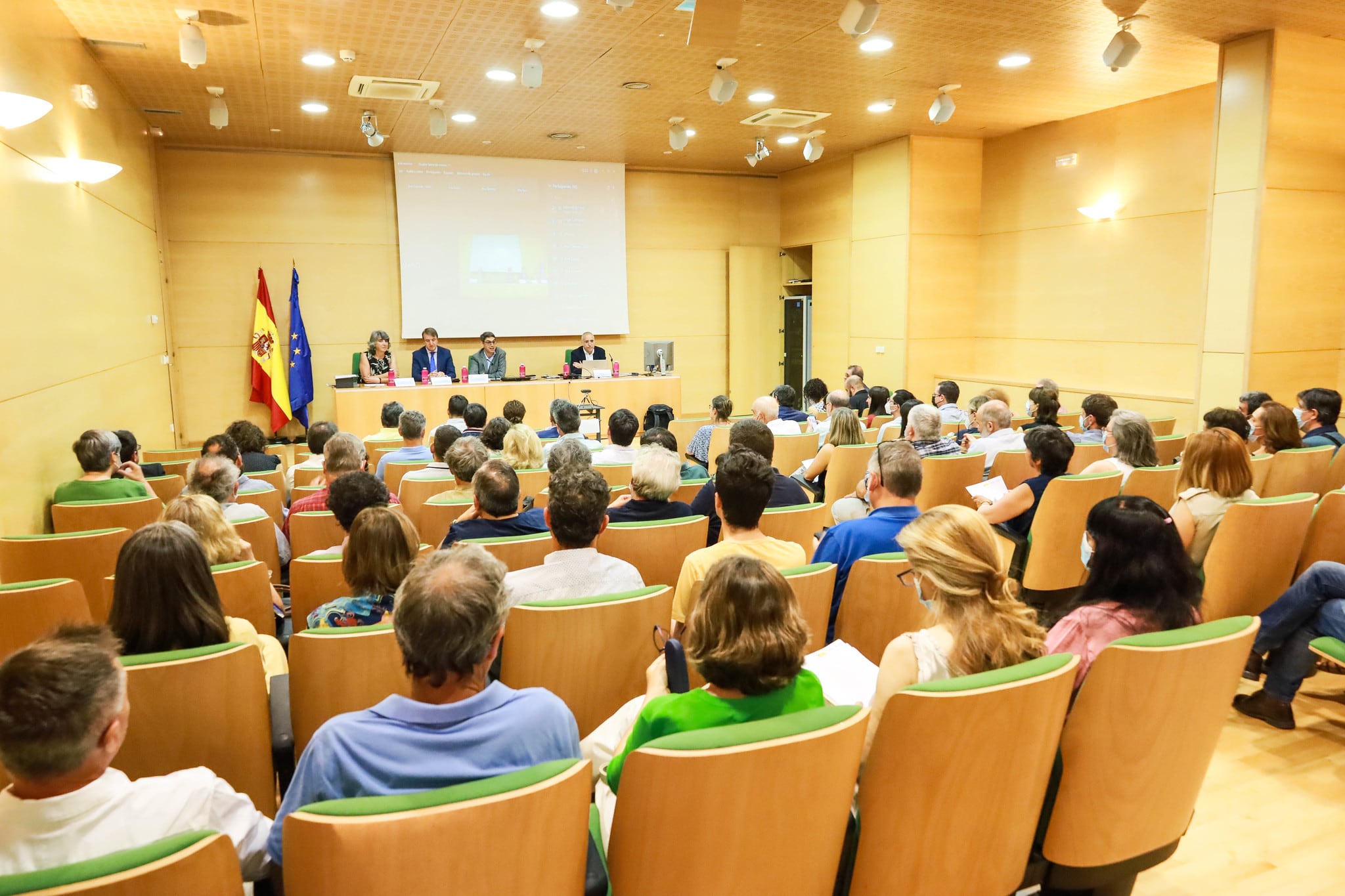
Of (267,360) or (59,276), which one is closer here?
(59,276)

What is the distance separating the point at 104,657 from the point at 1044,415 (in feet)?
20.1

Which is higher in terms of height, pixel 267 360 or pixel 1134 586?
pixel 267 360

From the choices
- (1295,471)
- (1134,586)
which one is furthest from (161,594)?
(1295,471)

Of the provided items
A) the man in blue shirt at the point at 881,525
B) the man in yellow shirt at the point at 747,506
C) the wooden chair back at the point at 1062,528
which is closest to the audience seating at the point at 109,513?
the man in yellow shirt at the point at 747,506

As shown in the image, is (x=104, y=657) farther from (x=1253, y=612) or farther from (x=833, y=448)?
(x=833, y=448)

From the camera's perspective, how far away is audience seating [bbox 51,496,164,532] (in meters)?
4.02

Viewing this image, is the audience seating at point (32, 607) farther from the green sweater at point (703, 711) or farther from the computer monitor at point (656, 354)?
the computer monitor at point (656, 354)

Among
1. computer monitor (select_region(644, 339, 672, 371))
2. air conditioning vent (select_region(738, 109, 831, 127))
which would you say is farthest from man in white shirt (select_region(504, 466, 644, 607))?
computer monitor (select_region(644, 339, 672, 371))

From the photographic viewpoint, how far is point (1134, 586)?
222cm

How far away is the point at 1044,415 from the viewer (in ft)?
20.5

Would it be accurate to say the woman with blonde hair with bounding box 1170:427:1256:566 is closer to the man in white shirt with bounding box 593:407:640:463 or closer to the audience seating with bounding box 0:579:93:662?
the man in white shirt with bounding box 593:407:640:463

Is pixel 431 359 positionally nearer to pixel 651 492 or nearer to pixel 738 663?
pixel 651 492

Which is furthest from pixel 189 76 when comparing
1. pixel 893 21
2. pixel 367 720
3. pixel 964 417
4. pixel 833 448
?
pixel 367 720

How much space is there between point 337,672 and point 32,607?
1.23 metres
